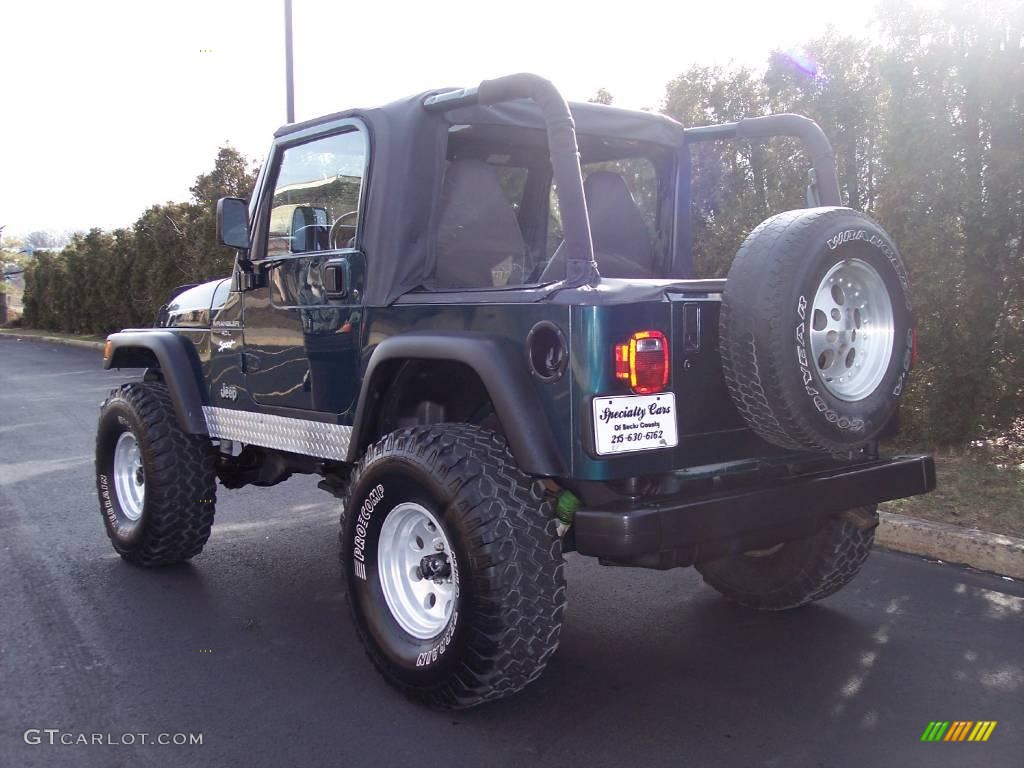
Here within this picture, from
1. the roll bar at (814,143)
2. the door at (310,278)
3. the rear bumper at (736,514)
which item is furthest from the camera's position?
the roll bar at (814,143)

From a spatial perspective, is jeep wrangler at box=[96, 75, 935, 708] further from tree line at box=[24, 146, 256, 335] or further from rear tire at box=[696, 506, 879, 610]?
tree line at box=[24, 146, 256, 335]

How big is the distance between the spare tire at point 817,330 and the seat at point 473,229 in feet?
4.24

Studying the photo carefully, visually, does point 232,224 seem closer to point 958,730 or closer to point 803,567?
point 803,567

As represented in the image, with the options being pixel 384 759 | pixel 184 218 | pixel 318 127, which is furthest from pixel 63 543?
pixel 184 218

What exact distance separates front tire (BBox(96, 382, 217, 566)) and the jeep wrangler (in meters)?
0.05

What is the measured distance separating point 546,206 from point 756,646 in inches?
86.9

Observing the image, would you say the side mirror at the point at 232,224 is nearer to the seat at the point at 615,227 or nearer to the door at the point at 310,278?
the door at the point at 310,278

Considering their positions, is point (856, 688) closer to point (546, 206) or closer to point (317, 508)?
point (546, 206)

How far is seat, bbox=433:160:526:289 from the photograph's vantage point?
4031 millimetres

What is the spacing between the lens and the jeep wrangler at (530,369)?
306 cm

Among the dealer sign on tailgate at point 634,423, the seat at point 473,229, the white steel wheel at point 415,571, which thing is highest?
the seat at point 473,229

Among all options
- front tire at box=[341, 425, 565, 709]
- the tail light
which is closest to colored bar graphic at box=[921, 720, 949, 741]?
front tire at box=[341, 425, 565, 709]

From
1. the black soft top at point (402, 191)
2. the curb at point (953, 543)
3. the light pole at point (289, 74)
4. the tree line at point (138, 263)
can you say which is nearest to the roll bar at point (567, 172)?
the black soft top at point (402, 191)

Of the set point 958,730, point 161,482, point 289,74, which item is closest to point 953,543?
point 958,730
